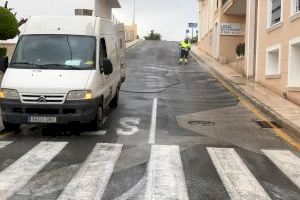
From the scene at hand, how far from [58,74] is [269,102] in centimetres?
728

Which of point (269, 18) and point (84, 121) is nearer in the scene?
point (84, 121)

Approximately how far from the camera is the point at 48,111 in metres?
10.9

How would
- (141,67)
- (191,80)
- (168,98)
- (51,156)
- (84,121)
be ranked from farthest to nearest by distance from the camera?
(141,67), (191,80), (168,98), (84,121), (51,156)

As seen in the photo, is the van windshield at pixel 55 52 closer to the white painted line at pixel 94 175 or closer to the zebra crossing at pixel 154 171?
the zebra crossing at pixel 154 171

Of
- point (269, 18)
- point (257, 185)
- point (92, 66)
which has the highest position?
point (269, 18)

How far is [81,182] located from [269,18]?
13.9 metres

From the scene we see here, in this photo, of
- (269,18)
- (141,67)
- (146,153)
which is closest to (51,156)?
(146,153)

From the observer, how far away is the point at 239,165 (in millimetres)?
8711

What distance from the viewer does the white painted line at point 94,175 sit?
681 cm

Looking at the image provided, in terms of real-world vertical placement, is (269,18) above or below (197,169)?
above

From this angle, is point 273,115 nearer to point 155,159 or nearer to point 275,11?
point 155,159

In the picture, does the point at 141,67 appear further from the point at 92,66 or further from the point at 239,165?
the point at 239,165

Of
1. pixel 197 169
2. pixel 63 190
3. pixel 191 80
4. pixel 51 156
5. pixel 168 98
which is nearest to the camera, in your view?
pixel 63 190

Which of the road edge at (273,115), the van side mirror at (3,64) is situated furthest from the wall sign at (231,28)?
the van side mirror at (3,64)
